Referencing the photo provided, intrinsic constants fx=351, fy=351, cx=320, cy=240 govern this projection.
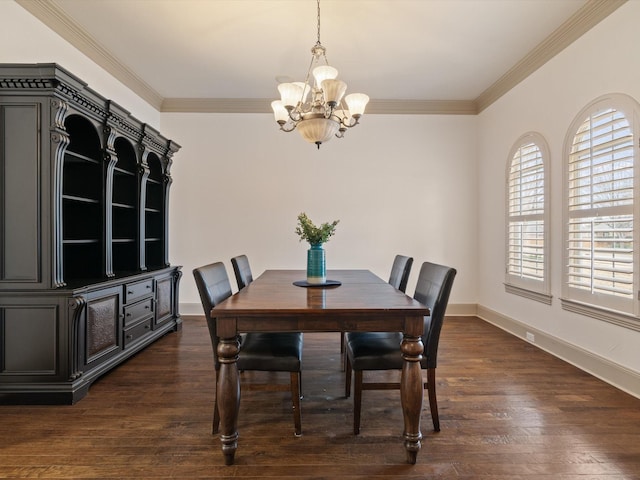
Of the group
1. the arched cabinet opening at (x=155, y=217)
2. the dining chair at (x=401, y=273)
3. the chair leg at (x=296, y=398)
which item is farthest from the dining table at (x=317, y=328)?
the arched cabinet opening at (x=155, y=217)

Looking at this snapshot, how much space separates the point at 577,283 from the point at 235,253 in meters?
3.81

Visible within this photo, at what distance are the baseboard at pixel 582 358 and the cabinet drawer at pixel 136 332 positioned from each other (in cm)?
386

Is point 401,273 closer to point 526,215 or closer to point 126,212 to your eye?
point 526,215

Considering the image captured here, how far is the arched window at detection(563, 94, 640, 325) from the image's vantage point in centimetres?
249

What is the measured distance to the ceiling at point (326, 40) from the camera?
280cm

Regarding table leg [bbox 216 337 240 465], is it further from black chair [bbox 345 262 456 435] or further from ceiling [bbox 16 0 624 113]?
ceiling [bbox 16 0 624 113]

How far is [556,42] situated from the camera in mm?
3209

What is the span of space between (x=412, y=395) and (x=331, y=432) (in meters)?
0.60

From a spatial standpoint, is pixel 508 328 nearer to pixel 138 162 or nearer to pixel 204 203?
pixel 204 203

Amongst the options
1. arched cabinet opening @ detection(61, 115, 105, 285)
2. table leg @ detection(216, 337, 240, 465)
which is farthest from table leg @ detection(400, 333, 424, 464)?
arched cabinet opening @ detection(61, 115, 105, 285)

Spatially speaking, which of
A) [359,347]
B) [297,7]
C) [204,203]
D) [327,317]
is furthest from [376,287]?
[204,203]

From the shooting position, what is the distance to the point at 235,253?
480 cm

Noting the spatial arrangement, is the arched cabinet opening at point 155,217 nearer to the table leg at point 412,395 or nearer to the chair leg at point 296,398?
the chair leg at point 296,398

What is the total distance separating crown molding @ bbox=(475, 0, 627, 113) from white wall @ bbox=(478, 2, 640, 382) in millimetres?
62
